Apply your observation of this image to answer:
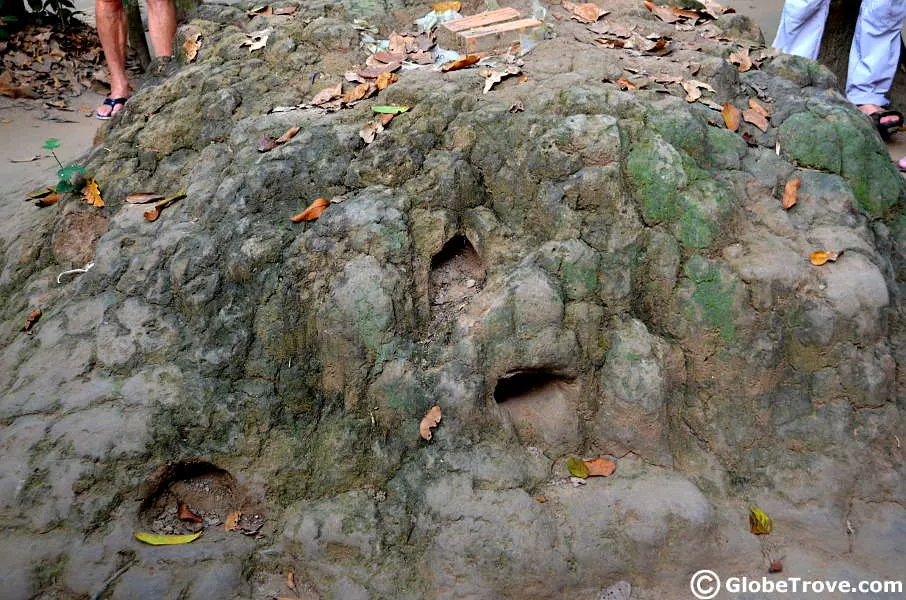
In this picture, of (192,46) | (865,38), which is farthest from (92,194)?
(865,38)

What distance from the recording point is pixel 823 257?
3176 mm

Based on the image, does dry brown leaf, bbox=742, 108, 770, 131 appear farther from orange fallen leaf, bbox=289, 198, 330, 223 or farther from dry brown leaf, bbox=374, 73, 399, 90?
orange fallen leaf, bbox=289, 198, 330, 223

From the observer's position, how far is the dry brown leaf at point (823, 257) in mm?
3170

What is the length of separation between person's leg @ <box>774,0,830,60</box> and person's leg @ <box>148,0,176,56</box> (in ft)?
14.0

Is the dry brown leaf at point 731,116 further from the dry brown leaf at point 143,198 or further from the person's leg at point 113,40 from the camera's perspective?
the person's leg at point 113,40

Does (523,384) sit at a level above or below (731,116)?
below

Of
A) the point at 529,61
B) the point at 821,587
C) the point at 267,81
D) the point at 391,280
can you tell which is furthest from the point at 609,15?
the point at 821,587

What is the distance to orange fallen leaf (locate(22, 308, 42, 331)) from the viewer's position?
3.49 meters

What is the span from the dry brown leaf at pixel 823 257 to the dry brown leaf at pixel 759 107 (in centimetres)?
86

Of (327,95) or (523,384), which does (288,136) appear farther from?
(523,384)

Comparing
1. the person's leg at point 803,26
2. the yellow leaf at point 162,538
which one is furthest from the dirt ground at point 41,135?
the yellow leaf at point 162,538

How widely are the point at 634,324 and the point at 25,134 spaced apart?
5.95m

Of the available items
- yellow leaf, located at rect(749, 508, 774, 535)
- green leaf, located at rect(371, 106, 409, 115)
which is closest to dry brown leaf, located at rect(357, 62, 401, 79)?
green leaf, located at rect(371, 106, 409, 115)

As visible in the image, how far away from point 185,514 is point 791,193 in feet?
9.75
